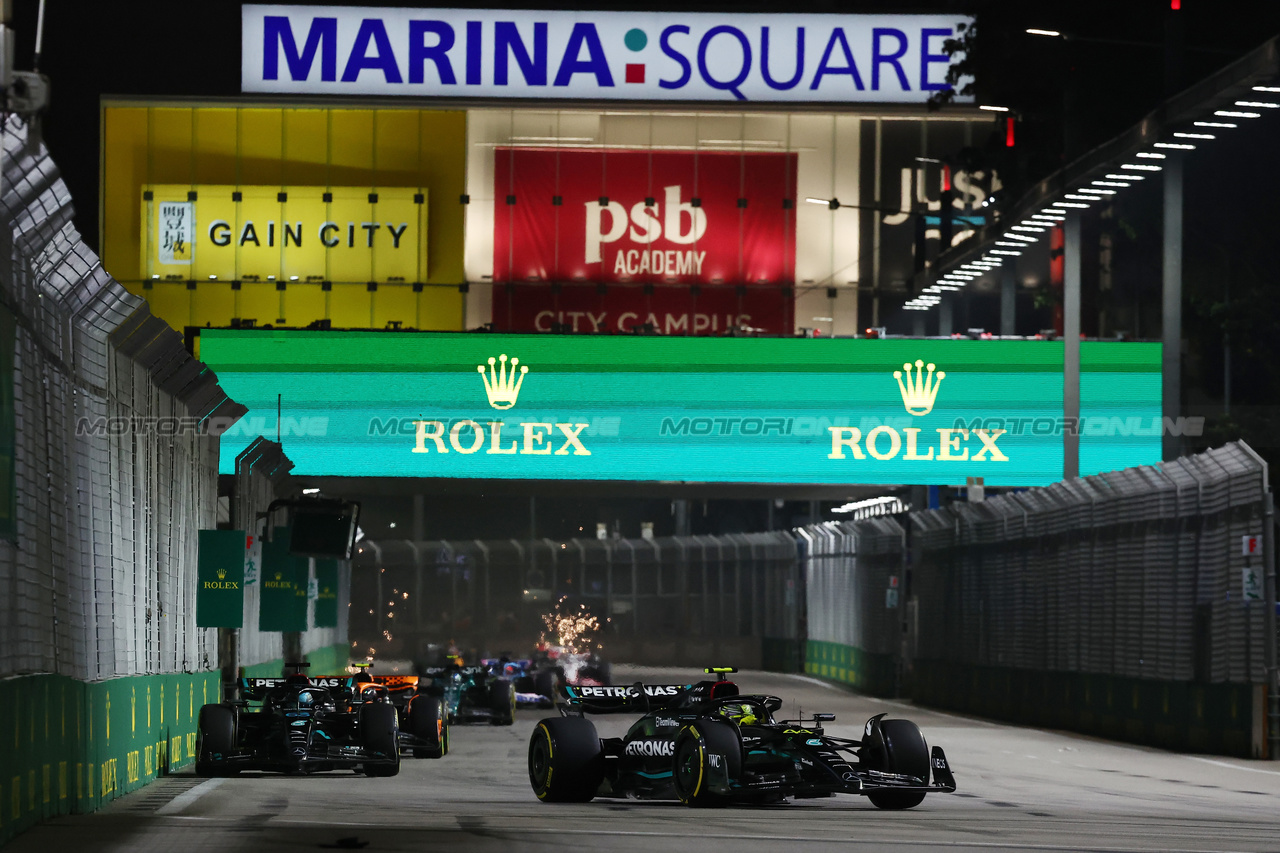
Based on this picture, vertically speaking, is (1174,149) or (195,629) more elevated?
(1174,149)

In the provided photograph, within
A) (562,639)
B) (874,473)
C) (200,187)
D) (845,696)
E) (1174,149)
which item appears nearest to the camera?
(1174,149)

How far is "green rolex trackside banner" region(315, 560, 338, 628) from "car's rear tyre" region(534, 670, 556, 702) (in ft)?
22.4

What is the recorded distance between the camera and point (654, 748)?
44.7ft

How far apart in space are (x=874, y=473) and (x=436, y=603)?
37.9 metres

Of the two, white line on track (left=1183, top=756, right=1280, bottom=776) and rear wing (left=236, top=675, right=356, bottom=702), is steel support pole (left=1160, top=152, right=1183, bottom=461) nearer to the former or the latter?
white line on track (left=1183, top=756, right=1280, bottom=776)

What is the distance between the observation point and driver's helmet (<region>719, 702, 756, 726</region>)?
13.4 m

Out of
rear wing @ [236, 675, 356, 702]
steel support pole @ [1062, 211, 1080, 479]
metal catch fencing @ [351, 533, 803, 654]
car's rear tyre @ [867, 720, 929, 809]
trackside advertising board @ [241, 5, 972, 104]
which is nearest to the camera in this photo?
car's rear tyre @ [867, 720, 929, 809]

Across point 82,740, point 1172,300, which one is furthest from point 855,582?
point 82,740

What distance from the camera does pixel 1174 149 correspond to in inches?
903

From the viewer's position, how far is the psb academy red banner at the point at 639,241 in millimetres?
41969

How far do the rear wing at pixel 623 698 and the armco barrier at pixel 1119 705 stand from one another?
801 centimetres

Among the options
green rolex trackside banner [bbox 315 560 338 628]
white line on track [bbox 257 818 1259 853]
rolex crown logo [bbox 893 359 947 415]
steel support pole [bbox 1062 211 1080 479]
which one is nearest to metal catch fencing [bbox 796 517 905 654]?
rolex crown logo [bbox 893 359 947 415]

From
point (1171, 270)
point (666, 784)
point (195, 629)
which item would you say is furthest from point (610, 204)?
point (666, 784)

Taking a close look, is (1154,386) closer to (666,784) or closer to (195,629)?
(195,629)
